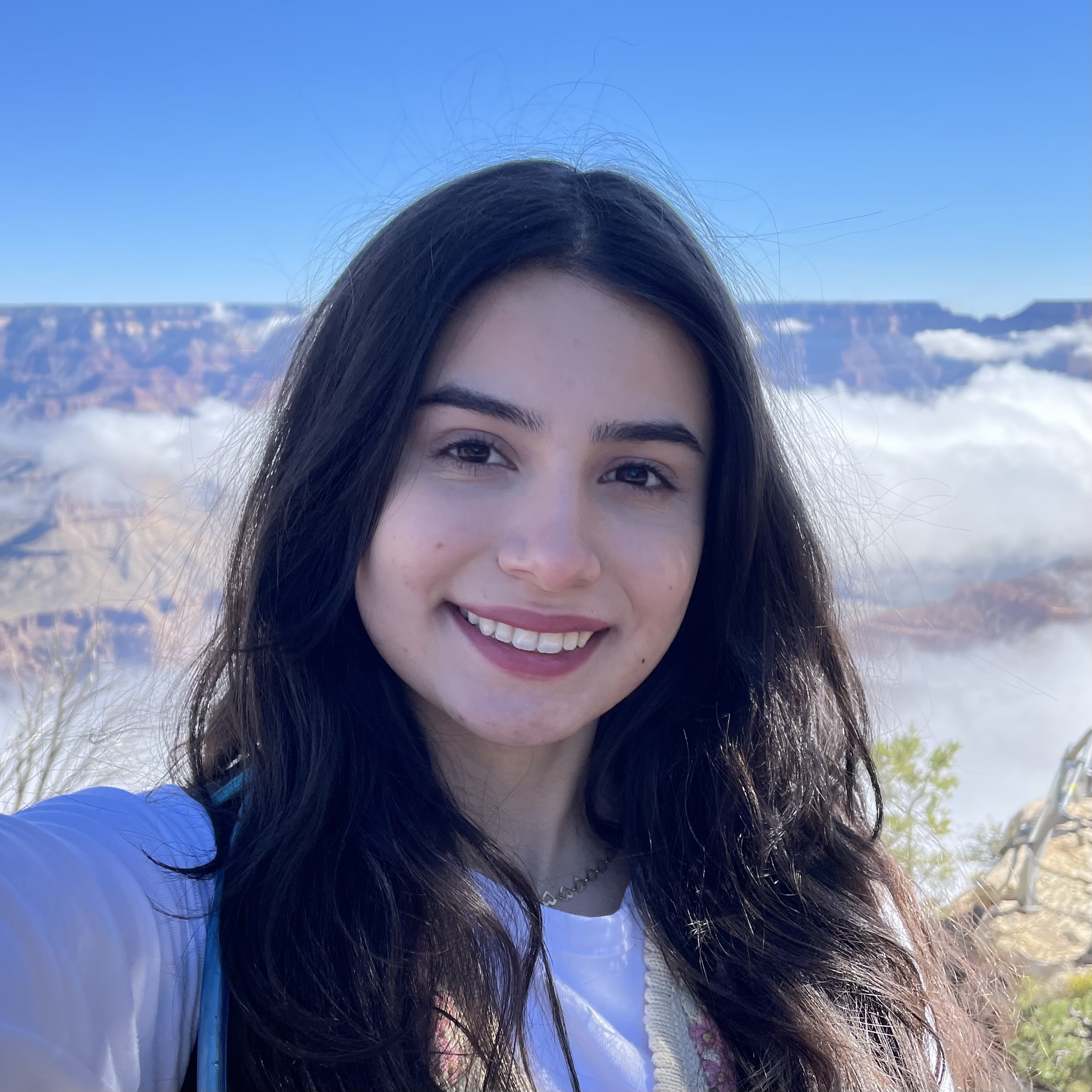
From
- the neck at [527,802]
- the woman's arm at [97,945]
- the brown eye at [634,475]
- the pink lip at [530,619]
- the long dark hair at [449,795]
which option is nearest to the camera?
the woman's arm at [97,945]

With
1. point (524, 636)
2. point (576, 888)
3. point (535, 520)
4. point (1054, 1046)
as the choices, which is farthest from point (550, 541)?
point (1054, 1046)

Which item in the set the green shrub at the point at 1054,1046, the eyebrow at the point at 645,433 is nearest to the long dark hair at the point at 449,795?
the eyebrow at the point at 645,433

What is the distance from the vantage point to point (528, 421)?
→ 126 cm

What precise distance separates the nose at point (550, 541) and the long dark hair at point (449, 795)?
0.21 m

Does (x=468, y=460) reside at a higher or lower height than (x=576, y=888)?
higher

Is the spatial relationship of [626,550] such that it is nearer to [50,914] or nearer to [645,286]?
[645,286]

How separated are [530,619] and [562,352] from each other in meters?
0.38

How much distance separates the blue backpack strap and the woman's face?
A: 0.42 m

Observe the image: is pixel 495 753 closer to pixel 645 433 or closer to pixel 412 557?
pixel 412 557

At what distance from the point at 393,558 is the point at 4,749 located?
2.37 meters

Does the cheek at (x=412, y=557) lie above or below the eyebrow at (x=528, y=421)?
below

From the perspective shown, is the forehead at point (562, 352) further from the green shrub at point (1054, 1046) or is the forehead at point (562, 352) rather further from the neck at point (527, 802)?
the green shrub at point (1054, 1046)

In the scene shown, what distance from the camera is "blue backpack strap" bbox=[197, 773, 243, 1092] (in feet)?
3.22

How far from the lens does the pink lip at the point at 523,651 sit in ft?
4.19
